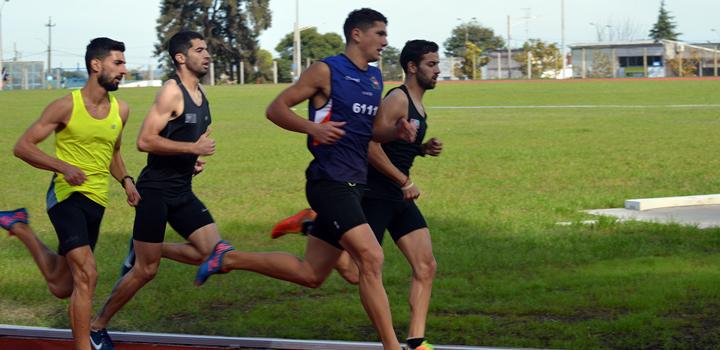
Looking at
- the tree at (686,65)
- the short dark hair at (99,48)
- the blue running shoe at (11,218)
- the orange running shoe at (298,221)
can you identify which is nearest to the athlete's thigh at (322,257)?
the orange running shoe at (298,221)

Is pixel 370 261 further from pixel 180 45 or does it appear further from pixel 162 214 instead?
pixel 180 45

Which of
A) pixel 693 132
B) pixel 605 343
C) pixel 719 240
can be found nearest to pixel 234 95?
pixel 693 132

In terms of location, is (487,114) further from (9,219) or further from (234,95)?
(9,219)

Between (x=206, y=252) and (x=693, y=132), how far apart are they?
22.6m

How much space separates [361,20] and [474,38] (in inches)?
4789

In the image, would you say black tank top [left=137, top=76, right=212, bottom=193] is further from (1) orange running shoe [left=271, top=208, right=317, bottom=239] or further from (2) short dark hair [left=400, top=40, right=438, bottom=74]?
(2) short dark hair [left=400, top=40, right=438, bottom=74]

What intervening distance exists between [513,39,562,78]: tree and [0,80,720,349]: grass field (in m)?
56.0

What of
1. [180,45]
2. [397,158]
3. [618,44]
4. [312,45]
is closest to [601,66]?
[618,44]

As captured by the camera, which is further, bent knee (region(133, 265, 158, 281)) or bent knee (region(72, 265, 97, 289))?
bent knee (region(133, 265, 158, 281))

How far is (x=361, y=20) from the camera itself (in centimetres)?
638

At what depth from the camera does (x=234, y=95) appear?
56844 millimetres

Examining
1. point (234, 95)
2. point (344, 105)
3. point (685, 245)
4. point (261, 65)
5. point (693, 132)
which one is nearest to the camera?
point (344, 105)

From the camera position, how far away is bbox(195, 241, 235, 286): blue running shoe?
21.4 feet

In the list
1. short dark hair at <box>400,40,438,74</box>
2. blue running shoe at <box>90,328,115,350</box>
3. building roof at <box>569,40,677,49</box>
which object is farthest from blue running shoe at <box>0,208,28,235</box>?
building roof at <box>569,40,677,49</box>
